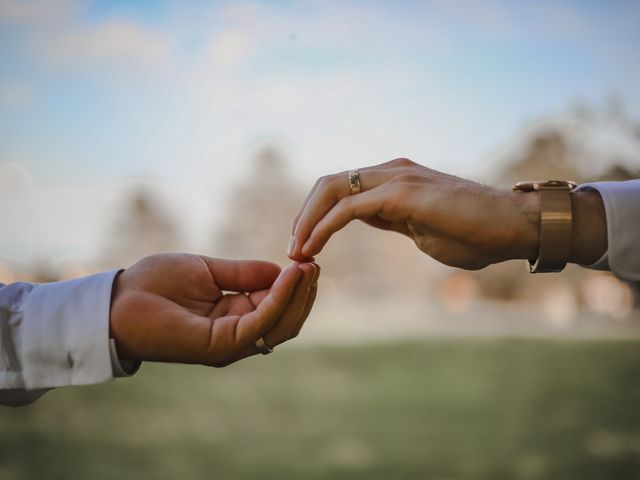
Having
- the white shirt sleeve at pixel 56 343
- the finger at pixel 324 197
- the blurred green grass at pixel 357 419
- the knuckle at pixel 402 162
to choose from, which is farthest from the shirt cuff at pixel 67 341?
the blurred green grass at pixel 357 419

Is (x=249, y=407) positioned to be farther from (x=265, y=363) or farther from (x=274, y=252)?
(x=274, y=252)

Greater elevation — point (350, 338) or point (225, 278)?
point (225, 278)

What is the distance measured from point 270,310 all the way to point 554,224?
0.86 metres

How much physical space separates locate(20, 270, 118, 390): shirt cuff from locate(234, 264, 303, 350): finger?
38 centimetres

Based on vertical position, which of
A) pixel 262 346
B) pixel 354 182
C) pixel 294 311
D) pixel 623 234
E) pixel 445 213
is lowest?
pixel 262 346

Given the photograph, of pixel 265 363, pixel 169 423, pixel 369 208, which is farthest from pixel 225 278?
pixel 265 363

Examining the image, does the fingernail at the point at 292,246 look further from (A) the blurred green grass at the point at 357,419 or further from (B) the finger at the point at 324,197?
(A) the blurred green grass at the point at 357,419

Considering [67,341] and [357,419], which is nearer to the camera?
[67,341]

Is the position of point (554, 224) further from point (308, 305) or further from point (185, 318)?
point (185, 318)

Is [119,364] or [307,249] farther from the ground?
[307,249]

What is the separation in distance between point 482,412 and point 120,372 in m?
6.22

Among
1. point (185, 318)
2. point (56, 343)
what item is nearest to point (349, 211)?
point (185, 318)

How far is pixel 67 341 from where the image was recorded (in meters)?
1.82

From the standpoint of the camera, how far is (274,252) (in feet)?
37.7
